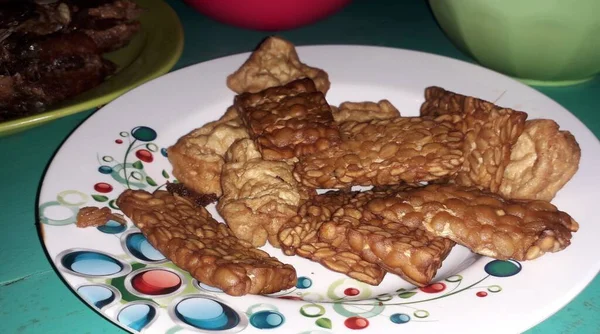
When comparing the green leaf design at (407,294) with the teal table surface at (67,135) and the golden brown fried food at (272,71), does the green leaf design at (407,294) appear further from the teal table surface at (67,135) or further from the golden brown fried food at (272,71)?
the golden brown fried food at (272,71)

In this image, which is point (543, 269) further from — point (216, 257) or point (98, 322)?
point (98, 322)

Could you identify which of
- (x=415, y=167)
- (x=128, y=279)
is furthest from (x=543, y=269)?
(x=128, y=279)

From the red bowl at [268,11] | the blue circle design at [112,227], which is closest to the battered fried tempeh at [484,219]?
the blue circle design at [112,227]

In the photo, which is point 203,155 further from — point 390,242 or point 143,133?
point 390,242

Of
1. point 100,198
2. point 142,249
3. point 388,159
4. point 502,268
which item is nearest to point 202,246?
point 142,249

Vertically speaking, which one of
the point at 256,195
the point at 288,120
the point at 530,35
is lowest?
the point at 256,195

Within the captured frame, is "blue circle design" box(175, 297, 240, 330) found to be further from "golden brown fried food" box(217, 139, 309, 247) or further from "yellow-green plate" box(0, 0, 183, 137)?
"yellow-green plate" box(0, 0, 183, 137)
